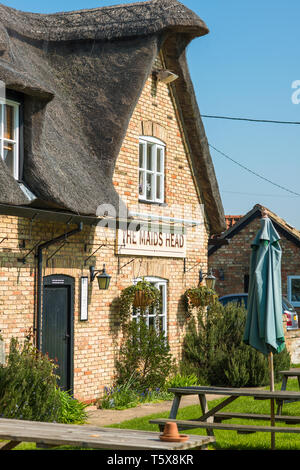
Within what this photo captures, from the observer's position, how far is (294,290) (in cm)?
2770

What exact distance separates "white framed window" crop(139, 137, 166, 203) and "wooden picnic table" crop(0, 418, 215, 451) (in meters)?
8.67

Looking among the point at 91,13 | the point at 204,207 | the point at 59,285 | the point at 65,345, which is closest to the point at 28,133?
the point at 59,285

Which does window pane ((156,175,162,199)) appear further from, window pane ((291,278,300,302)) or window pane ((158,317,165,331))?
window pane ((291,278,300,302))

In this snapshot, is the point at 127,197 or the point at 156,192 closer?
the point at 127,197

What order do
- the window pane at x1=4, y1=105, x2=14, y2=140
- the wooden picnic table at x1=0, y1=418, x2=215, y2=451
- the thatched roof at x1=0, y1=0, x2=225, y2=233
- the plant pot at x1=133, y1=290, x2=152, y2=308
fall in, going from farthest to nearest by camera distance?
the plant pot at x1=133, y1=290, x2=152, y2=308 < the thatched roof at x1=0, y1=0, x2=225, y2=233 < the window pane at x1=4, y1=105, x2=14, y2=140 < the wooden picnic table at x1=0, y1=418, x2=215, y2=451

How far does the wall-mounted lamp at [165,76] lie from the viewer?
14.9 m

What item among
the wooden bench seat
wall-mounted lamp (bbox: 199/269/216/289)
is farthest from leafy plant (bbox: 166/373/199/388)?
the wooden bench seat

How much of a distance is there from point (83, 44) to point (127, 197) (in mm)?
3194

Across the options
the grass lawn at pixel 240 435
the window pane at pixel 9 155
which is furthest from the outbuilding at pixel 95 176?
the grass lawn at pixel 240 435

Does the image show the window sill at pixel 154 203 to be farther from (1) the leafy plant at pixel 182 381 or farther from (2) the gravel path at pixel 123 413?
(2) the gravel path at pixel 123 413

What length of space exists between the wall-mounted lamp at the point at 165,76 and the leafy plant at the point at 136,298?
427 centimetres

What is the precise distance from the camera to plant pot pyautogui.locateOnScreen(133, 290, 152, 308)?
1348 cm

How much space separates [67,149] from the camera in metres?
12.6

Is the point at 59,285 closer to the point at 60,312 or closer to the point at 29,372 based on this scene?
the point at 60,312
